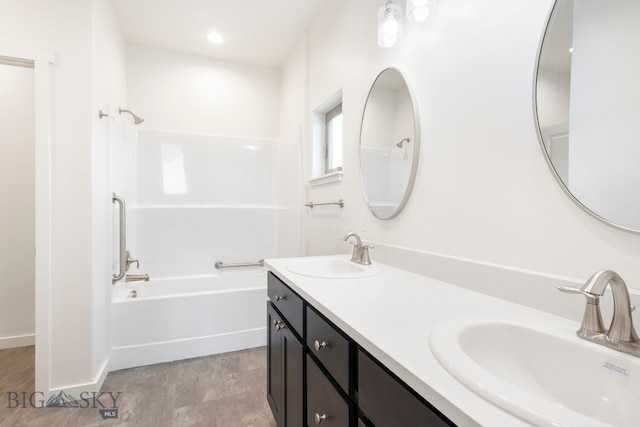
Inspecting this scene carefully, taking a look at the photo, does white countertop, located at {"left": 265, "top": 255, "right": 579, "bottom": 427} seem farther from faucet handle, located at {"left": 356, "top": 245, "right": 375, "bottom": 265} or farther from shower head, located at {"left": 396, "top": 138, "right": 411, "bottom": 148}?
shower head, located at {"left": 396, "top": 138, "right": 411, "bottom": 148}

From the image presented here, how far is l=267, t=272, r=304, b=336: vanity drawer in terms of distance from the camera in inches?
42.2

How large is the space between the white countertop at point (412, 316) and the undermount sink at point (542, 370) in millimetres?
25

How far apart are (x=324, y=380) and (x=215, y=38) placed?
3.09m

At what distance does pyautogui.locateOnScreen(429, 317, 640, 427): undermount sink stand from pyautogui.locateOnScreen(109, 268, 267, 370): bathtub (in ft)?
6.87

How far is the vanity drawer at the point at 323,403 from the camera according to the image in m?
0.74

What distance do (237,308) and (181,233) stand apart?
1.12 m

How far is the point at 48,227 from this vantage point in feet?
5.47

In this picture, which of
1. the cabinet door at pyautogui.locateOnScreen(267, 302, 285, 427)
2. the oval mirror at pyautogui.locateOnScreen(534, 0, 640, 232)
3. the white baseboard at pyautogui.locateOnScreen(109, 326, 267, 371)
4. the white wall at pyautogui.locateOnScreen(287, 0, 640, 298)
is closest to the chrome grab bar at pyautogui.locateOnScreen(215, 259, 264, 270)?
the white baseboard at pyautogui.locateOnScreen(109, 326, 267, 371)

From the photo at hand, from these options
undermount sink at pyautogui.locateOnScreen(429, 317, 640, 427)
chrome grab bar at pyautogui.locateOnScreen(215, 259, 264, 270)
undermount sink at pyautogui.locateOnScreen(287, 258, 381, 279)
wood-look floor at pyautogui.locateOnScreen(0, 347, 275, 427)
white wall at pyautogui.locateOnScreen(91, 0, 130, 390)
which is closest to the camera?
undermount sink at pyautogui.locateOnScreen(429, 317, 640, 427)

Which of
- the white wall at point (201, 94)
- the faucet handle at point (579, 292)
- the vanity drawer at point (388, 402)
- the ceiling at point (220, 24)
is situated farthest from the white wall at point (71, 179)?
the faucet handle at point (579, 292)

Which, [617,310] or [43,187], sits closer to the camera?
[617,310]

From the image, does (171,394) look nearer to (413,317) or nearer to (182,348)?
(182,348)

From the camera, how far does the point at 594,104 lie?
72 centimetres

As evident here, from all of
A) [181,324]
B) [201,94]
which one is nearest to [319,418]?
[181,324]
